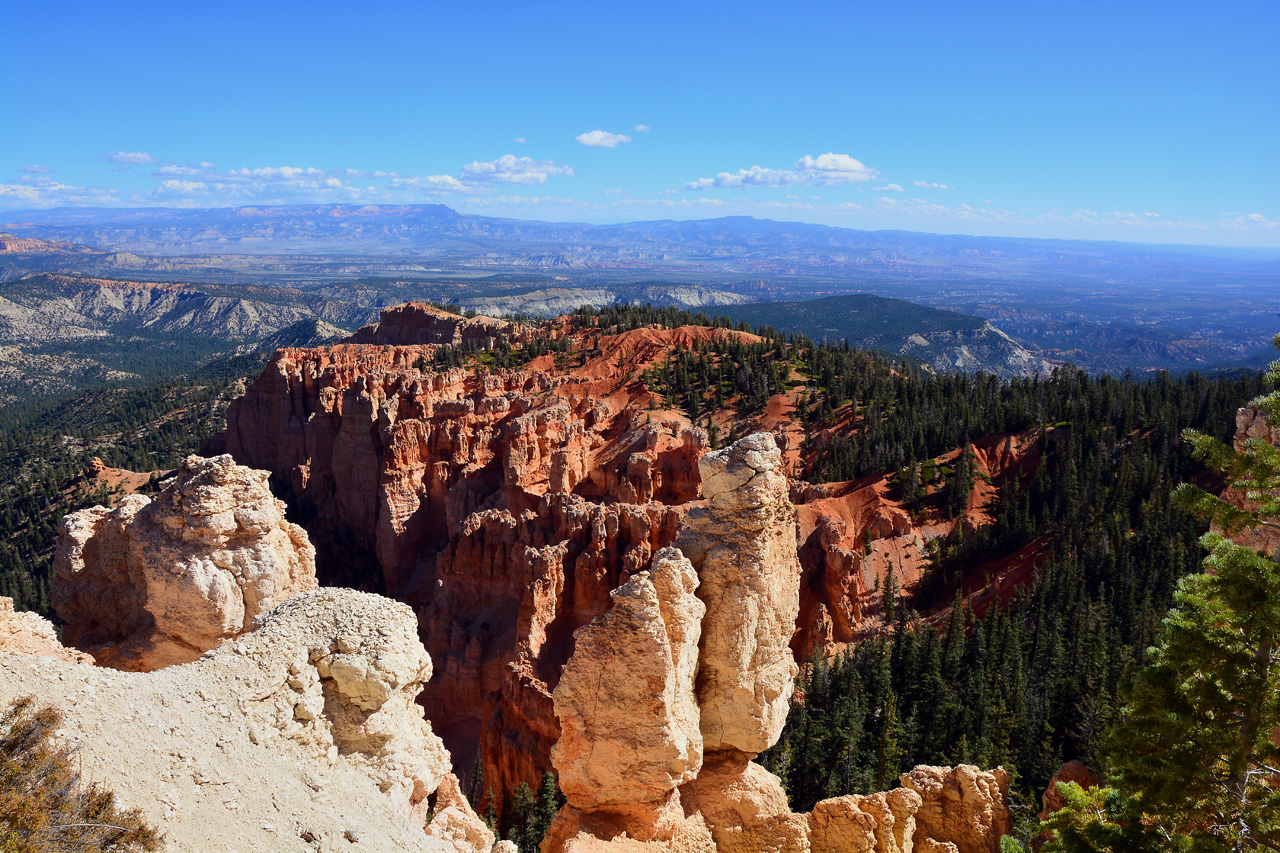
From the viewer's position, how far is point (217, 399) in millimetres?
110500

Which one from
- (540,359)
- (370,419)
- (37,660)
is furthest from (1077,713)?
(540,359)

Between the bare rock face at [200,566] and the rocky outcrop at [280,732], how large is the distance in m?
3.96

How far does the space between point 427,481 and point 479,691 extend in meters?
18.7

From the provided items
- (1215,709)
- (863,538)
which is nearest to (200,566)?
(1215,709)

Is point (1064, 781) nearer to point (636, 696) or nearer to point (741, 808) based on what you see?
point (741, 808)

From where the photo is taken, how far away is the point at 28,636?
39.9 feet

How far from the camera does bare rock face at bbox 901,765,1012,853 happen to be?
15.1 m

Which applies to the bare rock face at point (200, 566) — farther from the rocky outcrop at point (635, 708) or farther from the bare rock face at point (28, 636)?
the rocky outcrop at point (635, 708)

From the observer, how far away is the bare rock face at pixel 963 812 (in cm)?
1514

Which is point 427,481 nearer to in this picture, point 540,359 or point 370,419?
point 370,419

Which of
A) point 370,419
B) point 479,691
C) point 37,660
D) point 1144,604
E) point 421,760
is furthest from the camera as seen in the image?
point 370,419

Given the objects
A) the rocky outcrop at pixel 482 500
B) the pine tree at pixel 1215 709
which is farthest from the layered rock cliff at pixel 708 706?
the rocky outcrop at pixel 482 500

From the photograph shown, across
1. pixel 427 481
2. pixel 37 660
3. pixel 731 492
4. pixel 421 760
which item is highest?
pixel 731 492

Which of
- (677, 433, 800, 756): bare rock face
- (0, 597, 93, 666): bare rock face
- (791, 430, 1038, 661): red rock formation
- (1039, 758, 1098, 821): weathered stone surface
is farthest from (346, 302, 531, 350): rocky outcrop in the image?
(677, 433, 800, 756): bare rock face
